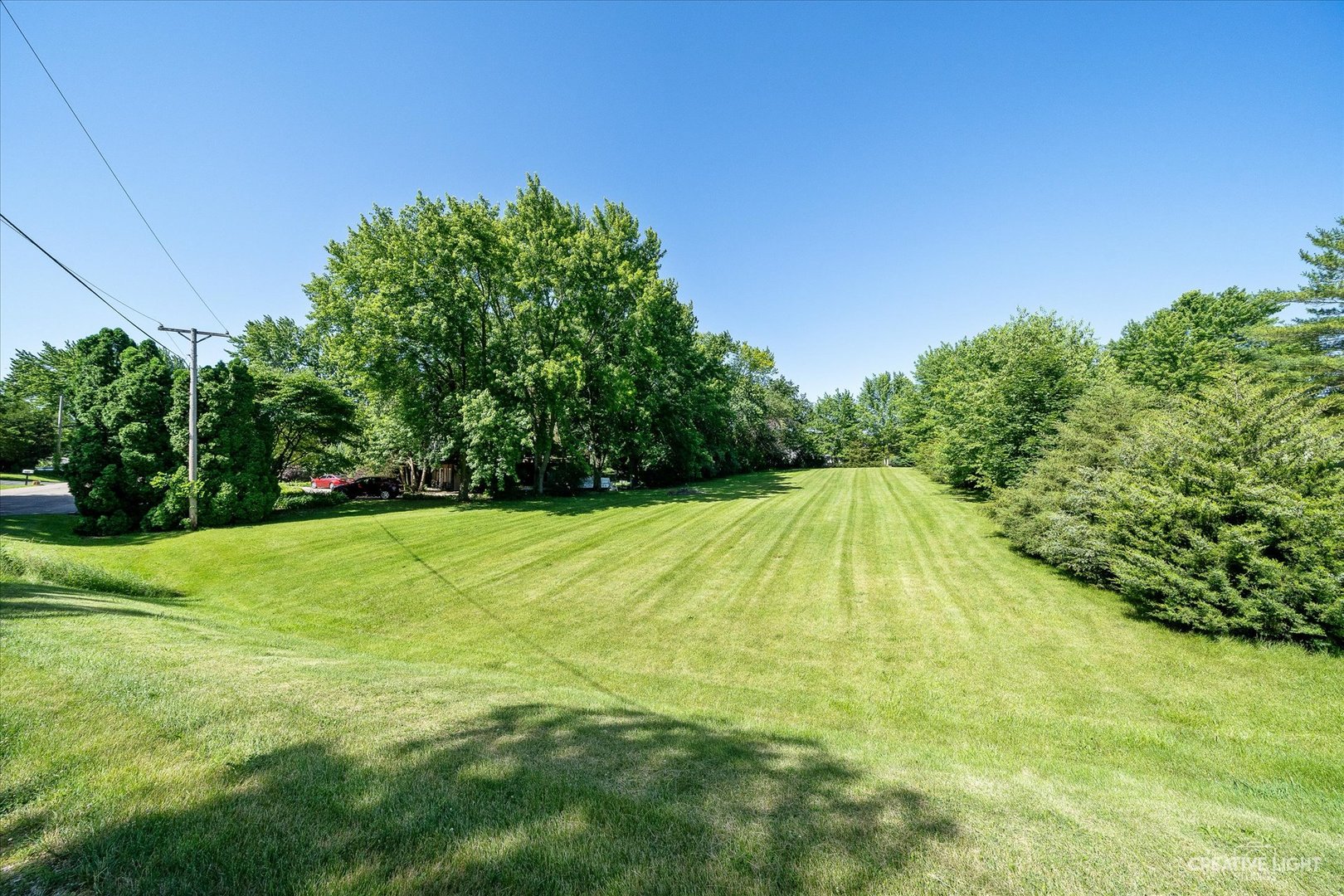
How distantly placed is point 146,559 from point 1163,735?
22.1 m

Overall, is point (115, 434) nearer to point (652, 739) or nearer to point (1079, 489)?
point (652, 739)

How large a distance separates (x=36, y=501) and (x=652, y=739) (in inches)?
Answer: 1417

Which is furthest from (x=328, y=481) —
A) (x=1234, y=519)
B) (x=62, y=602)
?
(x=1234, y=519)

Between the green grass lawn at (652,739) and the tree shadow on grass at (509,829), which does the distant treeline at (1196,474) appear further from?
the tree shadow on grass at (509,829)

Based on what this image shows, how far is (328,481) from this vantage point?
3384 centimetres

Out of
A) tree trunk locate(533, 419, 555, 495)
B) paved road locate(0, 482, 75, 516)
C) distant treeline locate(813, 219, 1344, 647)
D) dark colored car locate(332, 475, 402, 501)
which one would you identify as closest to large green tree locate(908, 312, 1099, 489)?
distant treeline locate(813, 219, 1344, 647)

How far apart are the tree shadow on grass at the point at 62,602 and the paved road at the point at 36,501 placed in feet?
56.5

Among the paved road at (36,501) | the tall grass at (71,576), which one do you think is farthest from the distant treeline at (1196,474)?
the paved road at (36,501)

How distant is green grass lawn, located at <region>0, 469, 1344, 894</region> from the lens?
97.3 inches

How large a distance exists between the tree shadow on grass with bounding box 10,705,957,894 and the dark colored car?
28999 millimetres

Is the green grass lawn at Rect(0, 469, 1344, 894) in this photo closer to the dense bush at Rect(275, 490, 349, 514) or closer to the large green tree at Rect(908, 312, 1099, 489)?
the large green tree at Rect(908, 312, 1099, 489)

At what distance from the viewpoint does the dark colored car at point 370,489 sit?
2844 centimetres

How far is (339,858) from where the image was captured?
2332 millimetres

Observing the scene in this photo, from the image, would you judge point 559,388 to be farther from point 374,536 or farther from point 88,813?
point 88,813
